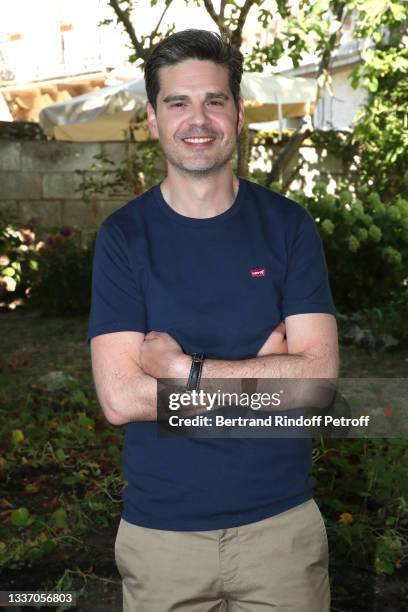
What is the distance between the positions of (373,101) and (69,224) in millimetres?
4234

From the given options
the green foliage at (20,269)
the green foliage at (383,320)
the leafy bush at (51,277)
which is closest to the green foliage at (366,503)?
the green foliage at (383,320)

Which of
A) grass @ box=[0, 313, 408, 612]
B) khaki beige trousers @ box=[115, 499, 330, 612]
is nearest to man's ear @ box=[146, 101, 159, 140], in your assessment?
khaki beige trousers @ box=[115, 499, 330, 612]

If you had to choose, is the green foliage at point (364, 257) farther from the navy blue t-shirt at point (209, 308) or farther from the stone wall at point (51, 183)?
the navy blue t-shirt at point (209, 308)

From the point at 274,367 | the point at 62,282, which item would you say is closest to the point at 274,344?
the point at 274,367

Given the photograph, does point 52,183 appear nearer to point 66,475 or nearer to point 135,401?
point 66,475

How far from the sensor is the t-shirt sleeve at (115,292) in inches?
75.7

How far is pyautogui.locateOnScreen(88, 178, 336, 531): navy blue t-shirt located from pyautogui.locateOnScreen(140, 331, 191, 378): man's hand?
5cm

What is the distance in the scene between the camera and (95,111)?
10.1 metres

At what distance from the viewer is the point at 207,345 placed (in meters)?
1.91

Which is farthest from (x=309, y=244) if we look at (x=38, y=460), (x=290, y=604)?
(x=38, y=460)

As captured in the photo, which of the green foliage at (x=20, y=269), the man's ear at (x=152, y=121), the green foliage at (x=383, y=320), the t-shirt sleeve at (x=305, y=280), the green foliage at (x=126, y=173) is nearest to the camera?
the t-shirt sleeve at (x=305, y=280)

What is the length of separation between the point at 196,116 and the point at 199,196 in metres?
0.20

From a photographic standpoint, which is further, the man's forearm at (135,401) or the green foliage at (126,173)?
the green foliage at (126,173)

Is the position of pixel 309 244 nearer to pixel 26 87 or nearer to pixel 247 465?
pixel 247 465
